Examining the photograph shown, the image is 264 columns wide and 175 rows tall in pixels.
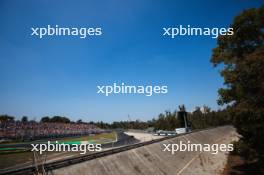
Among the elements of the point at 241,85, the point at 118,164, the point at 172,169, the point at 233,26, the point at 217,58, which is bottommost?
the point at 172,169

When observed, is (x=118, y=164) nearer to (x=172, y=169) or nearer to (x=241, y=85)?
(x=172, y=169)

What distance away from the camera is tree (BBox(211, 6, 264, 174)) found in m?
18.6

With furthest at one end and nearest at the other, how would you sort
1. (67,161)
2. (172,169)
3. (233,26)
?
(172,169), (233,26), (67,161)

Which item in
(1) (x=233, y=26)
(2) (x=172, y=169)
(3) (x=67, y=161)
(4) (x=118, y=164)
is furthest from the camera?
(2) (x=172, y=169)

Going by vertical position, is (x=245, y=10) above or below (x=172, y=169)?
above

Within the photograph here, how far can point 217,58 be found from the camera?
24547mm

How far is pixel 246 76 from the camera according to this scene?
1973 centimetres

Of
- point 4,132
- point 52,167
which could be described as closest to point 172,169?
point 52,167

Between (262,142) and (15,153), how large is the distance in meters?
44.2

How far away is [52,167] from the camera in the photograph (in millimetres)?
19375

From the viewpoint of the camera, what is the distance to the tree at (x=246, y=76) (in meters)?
18.6

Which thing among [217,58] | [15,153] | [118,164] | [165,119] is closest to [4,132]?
[15,153]

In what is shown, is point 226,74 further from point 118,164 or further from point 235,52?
point 118,164

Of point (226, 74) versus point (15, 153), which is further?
point (15, 153)
